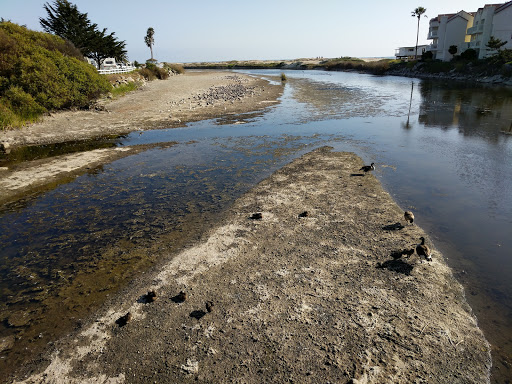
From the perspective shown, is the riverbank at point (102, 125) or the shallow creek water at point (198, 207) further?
the riverbank at point (102, 125)

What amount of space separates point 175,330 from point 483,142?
69.0ft

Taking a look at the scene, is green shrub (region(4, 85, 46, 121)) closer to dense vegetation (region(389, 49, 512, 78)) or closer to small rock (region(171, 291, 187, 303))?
small rock (region(171, 291, 187, 303))

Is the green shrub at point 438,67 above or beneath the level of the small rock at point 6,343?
above

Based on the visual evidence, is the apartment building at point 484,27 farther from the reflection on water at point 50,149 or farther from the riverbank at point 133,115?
the reflection on water at point 50,149

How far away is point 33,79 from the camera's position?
2512 centimetres

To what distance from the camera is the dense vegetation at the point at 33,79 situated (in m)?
24.0

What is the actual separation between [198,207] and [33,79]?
2293 cm

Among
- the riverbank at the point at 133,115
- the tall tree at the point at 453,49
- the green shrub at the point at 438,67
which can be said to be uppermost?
the tall tree at the point at 453,49

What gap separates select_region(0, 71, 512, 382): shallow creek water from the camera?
7098mm

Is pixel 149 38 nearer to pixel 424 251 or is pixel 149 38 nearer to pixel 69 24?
pixel 69 24

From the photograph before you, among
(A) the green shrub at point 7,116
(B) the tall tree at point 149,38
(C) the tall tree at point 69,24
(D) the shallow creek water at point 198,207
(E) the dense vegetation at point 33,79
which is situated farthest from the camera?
(B) the tall tree at point 149,38

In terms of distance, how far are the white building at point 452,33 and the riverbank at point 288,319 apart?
89386 mm

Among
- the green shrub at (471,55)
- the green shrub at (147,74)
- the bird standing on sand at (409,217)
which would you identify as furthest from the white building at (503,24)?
the bird standing on sand at (409,217)

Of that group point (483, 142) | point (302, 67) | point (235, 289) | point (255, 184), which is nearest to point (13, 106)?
point (255, 184)
